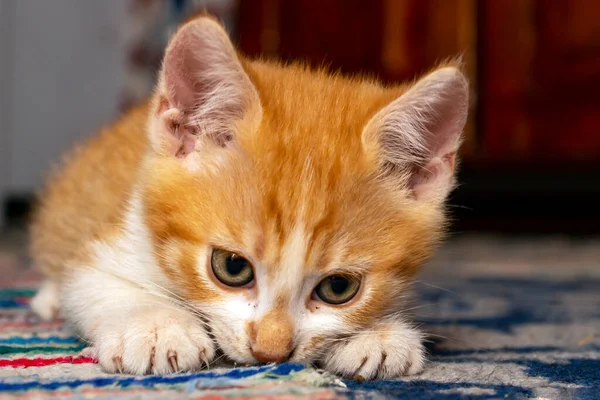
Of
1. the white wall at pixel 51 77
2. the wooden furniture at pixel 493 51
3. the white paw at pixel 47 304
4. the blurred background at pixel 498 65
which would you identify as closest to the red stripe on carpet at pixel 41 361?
the white paw at pixel 47 304

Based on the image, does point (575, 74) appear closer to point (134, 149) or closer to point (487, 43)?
point (487, 43)

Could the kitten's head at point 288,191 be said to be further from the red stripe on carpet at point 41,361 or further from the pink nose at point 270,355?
the red stripe on carpet at point 41,361

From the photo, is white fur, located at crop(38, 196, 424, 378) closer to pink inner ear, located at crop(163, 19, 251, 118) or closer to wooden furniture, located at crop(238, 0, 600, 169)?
pink inner ear, located at crop(163, 19, 251, 118)

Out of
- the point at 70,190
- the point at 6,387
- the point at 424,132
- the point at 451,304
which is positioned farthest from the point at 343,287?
the point at 70,190

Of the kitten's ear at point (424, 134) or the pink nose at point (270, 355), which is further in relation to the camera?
the kitten's ear at point (424, 134)

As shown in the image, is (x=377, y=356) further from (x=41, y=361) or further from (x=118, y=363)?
(x=41, y=361)

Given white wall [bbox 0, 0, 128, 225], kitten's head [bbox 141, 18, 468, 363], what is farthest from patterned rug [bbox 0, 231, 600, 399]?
white wall [bbox 0, 0, 128, 225]
